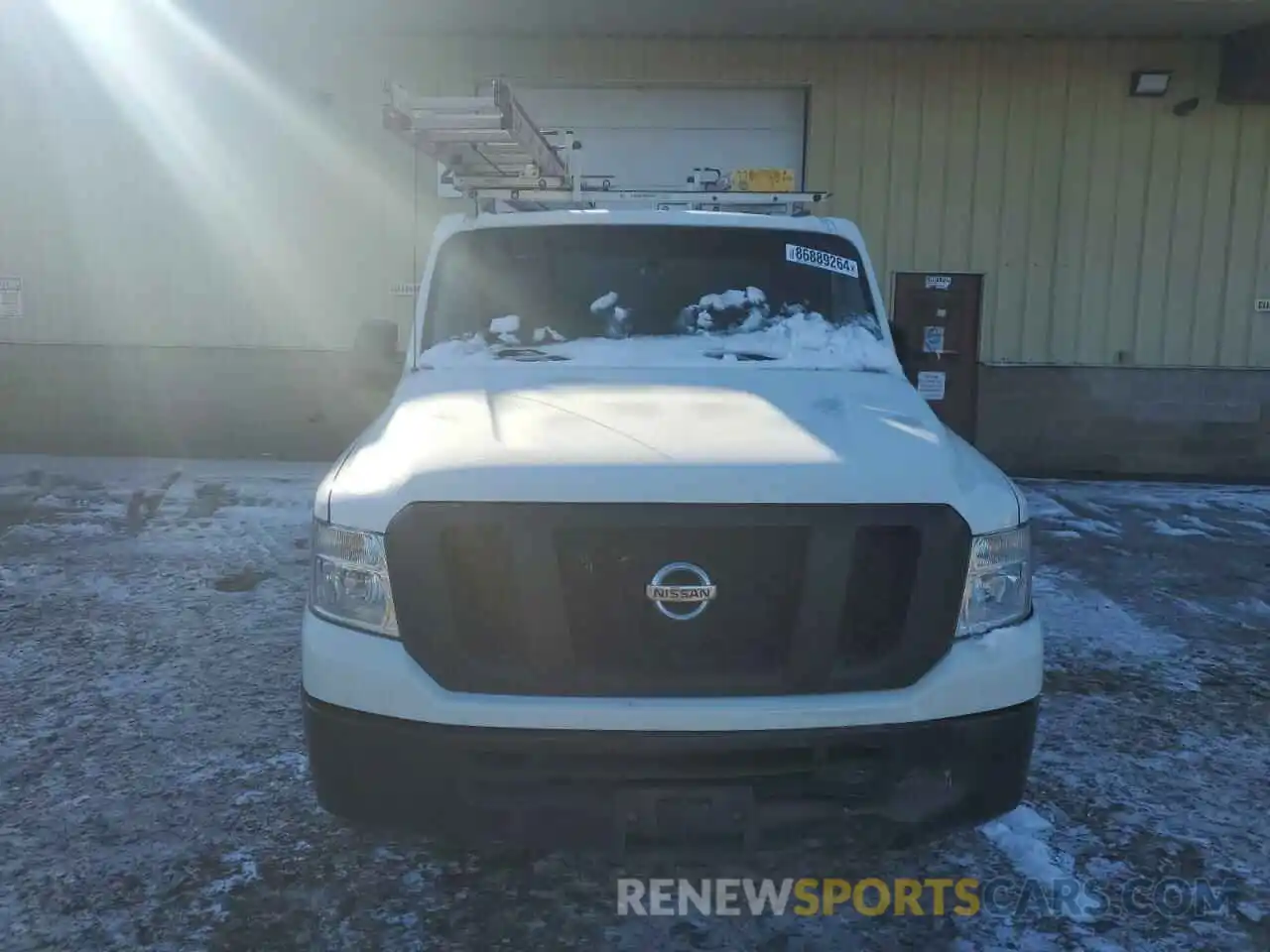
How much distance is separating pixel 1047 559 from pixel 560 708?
17.9ft

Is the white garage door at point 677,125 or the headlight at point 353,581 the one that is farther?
the white garage door at point 677,125

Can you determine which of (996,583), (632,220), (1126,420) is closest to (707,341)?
(632,220)

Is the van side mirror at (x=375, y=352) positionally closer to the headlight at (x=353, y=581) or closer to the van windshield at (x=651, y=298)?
the van windshield at (x=651, y=298)

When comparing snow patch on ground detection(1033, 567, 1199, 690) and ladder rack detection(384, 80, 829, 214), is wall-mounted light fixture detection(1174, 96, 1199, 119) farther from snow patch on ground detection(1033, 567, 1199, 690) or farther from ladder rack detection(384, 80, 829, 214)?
ladder rack detection(384, 80, 829, 214)

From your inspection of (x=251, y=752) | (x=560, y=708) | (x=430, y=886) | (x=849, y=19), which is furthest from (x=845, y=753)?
(x=849, y=19)

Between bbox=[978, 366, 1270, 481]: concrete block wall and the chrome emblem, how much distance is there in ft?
28.3

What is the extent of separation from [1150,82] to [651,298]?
7.89 metres

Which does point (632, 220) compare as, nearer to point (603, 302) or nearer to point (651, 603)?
point (603, 302)

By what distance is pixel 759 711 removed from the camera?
2670mm

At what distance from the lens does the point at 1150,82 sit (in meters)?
10.1

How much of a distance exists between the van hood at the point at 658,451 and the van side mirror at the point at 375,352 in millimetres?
1001

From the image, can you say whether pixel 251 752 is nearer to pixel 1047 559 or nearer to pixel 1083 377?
pixel 1047 559

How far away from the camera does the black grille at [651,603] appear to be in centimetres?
269

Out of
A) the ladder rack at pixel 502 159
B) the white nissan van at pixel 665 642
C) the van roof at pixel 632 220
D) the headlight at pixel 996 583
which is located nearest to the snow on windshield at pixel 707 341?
the van roof at pixel 632 220
